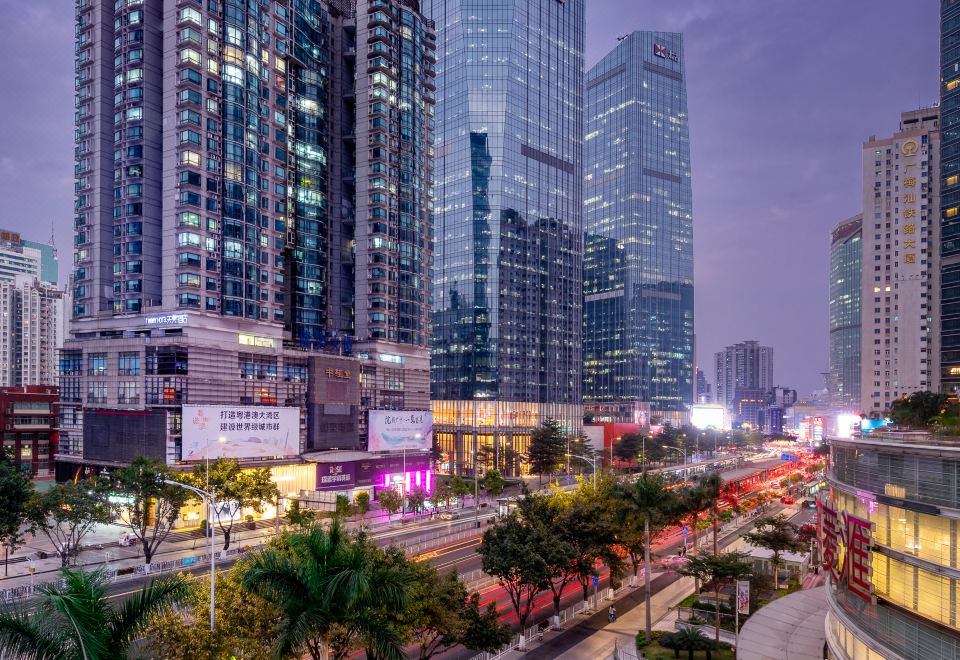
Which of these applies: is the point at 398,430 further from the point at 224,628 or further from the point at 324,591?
the point at 324,591

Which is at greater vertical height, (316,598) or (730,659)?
(316,598)

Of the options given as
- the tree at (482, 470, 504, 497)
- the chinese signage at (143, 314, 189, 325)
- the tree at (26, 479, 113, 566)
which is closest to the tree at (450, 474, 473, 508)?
the tree at (482, 470, 504, 497)

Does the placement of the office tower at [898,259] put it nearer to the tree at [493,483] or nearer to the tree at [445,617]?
the tree at [493,483]

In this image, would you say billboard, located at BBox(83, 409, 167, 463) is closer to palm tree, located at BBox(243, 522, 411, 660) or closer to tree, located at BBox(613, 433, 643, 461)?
palm tree, located at BBox(243, 522, 411, 660)

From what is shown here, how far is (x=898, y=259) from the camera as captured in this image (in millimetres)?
182625

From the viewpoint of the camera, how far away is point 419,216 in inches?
5079

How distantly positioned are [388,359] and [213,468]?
46.8 m

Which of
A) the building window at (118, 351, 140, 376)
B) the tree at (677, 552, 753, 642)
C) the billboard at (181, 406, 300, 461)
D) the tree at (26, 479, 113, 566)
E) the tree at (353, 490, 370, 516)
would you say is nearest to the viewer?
the tree at (677, 552, 753, 642)

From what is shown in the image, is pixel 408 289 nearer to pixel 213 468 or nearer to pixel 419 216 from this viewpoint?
pixel 419 216

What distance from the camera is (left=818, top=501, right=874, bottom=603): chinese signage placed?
2794 centimetres

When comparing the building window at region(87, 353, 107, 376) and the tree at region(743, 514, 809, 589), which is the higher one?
the building window at region(87, 353, 107, 376)

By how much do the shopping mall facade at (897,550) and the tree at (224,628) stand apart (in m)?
Result: 23.8

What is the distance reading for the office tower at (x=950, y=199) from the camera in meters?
114

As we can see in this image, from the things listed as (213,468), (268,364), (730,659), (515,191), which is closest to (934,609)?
(730,659)
